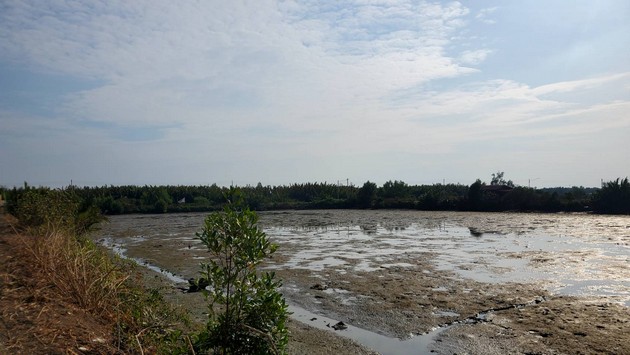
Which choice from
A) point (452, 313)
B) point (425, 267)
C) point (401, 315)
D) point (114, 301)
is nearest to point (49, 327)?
point (114, 301)

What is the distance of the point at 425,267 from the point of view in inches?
498

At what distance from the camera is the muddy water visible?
863 cm

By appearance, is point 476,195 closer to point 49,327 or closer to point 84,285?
point 84,285

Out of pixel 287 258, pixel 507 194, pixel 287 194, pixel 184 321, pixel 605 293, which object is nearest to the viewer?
pixel 184 321

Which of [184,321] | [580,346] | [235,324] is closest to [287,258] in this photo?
[184,321]

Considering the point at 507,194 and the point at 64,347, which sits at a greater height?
the point at 507,194

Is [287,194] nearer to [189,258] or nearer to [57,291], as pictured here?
[189,258]

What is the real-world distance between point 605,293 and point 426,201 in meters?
32.5

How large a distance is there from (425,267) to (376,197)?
112ft

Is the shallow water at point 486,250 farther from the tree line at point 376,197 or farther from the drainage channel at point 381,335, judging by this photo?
the tree line at point 376,197

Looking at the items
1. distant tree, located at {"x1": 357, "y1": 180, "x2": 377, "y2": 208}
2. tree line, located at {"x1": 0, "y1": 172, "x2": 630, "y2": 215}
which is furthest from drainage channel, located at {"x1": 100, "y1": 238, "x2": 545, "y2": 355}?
distant tree, located at {"x1": 357, "y1": 180, "x2": 377, "y2": 208}

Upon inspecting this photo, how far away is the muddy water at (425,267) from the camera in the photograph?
863 centimetres

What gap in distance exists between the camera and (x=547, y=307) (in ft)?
26.5

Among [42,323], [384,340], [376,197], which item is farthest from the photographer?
[376,197]
